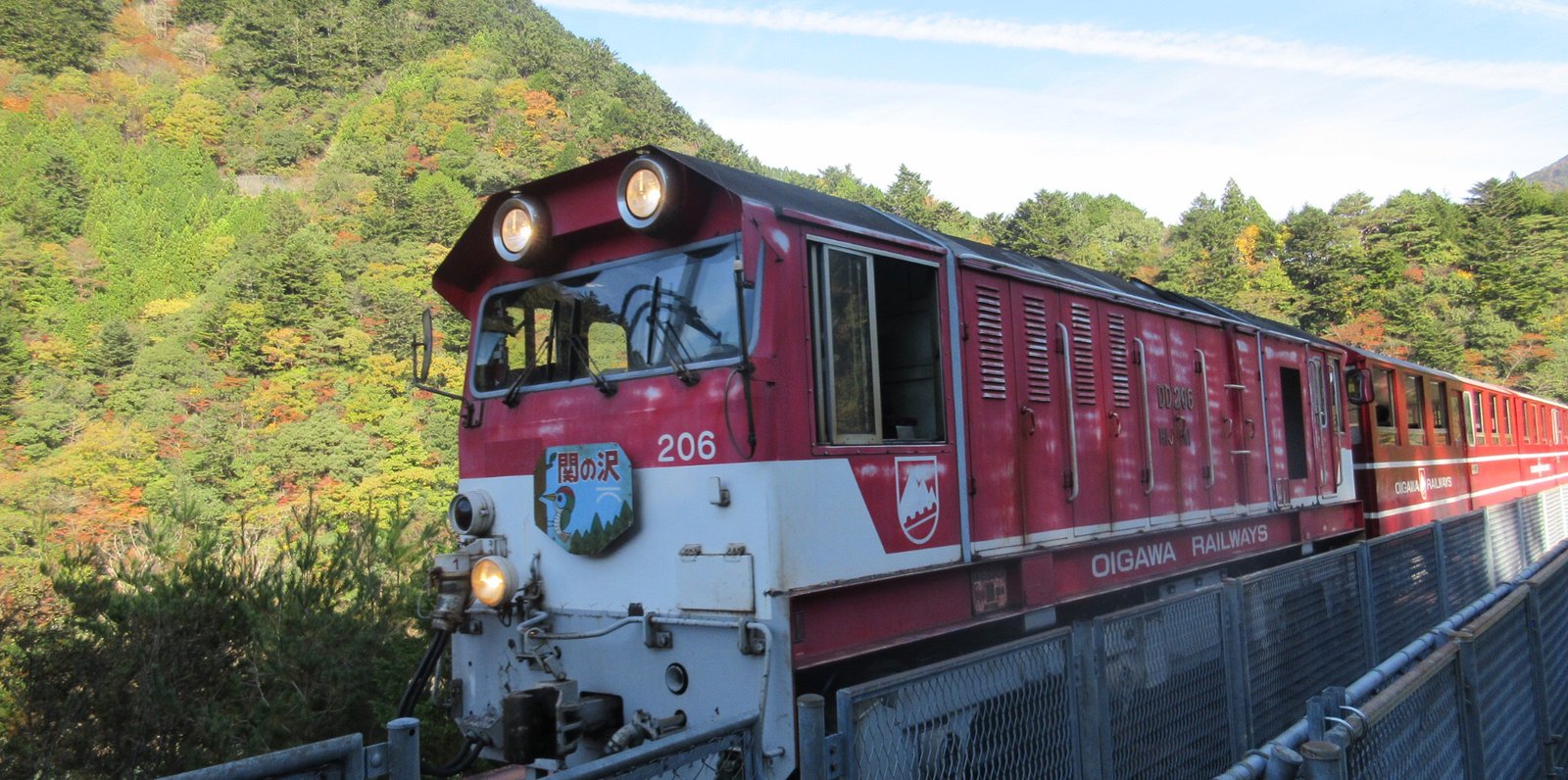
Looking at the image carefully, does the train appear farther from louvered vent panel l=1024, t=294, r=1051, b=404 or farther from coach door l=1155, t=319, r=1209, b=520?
coach door l=1155, t=319, r=1209, b=520

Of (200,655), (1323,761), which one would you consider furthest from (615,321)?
(200,655)

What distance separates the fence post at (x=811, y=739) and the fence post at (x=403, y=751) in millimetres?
1064

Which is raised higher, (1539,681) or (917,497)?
(917,497)

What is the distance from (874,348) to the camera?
16.4 ft

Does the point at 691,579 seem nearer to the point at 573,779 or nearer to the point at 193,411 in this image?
the point at 573,779

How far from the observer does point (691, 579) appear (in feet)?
14.8

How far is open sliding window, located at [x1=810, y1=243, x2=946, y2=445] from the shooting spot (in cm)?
473

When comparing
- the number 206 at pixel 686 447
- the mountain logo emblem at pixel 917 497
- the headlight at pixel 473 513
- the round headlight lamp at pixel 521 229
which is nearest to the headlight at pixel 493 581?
the headlight at pixel 473 513

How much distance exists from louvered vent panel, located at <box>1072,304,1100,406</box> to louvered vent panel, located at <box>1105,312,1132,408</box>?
306mm

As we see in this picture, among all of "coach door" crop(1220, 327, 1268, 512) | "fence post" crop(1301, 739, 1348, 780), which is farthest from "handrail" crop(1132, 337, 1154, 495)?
"fence post" crop(1301, 739, 1348, 780)

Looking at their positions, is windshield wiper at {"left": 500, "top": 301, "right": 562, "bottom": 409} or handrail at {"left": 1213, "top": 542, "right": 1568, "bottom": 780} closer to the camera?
handrail at {"left": 1213, "top": 542, "right": 1568, "bottom": 780}

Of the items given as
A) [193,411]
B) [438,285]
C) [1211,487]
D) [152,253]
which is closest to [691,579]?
[438,285]

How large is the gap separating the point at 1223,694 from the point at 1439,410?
12.7m

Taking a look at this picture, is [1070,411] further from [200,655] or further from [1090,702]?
[200,655]
